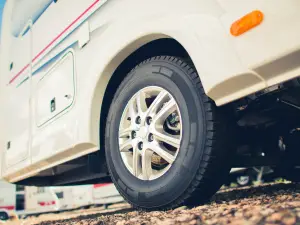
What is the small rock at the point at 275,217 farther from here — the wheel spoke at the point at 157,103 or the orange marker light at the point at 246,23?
the wheel spoke at the point at 157,103

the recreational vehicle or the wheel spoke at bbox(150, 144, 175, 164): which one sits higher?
the recreational vehicle

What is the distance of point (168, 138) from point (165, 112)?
0.53 ft

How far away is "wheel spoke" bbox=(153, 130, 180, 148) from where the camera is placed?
7.26 ft

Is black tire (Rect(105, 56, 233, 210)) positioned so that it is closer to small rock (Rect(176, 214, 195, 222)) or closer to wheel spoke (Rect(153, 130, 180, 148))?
wheel spoke (Rect(153, 130, 180, 148))

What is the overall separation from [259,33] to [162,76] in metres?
0.72

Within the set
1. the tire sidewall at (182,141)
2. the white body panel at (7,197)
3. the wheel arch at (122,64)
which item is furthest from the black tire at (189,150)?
the white body panel at (7,197)

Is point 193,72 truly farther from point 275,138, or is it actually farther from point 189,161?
point 275,138

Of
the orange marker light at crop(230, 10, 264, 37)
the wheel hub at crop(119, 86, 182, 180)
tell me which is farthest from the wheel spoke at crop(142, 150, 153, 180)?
the orange marker light at crop(230, 10, 264, 37)

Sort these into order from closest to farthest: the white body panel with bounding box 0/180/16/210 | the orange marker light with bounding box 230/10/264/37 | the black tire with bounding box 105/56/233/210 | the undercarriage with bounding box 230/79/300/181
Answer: the orange marker light with bounding box 230/10/264/37
the black tire with bounding box 105/56/233/210
the undercarriage with bounding box 230/79/300/181
the white body panel with bounding box 0/180/16/210

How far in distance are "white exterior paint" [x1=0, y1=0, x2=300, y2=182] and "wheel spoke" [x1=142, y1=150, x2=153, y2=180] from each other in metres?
0.54

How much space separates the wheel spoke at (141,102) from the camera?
243 cm

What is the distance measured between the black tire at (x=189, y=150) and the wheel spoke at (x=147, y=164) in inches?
2.0

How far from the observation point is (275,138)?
3160 mm

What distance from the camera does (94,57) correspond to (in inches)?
108
